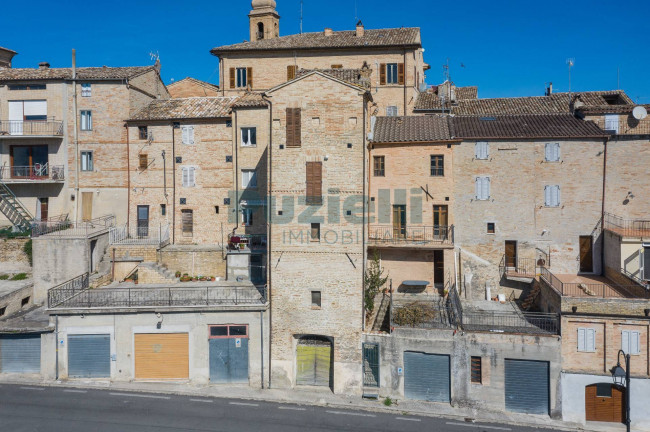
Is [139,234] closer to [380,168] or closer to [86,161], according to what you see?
[86,161]

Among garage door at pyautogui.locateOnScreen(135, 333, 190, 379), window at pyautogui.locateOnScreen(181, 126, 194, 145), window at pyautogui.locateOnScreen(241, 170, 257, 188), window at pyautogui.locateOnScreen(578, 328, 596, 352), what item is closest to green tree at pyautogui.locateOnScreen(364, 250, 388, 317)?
window at pyautogui.locateOnScreen(241, 170, 257, 188)

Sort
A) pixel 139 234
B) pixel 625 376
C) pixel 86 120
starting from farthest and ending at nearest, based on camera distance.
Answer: pixel 86 120 < pixel 139 234 < pixel 625 376

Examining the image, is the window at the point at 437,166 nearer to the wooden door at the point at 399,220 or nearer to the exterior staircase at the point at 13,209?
the wooden door at the point at 399,220

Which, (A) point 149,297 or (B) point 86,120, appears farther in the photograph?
(B) point 86,120

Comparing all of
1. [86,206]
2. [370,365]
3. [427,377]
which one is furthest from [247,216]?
[427,377]

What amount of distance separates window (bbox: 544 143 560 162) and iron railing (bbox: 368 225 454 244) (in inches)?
272

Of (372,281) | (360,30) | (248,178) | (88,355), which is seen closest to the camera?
(88,355)

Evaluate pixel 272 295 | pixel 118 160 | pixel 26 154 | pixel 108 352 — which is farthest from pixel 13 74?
pixel 272 295

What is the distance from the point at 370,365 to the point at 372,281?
16.1ft

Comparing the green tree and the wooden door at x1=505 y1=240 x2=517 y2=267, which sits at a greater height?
the wooden door at x1=505 y1=240 x2=517 y2=267

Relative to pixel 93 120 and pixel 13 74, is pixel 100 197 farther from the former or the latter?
pixel 13 74

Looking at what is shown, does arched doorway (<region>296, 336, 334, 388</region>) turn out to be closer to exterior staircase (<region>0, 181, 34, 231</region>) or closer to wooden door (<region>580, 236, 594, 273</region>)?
wooden door (<region>580, 236, 594, 273</region>)

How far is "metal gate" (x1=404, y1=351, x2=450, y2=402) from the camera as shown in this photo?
24.2 meters

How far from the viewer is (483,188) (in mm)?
29859
